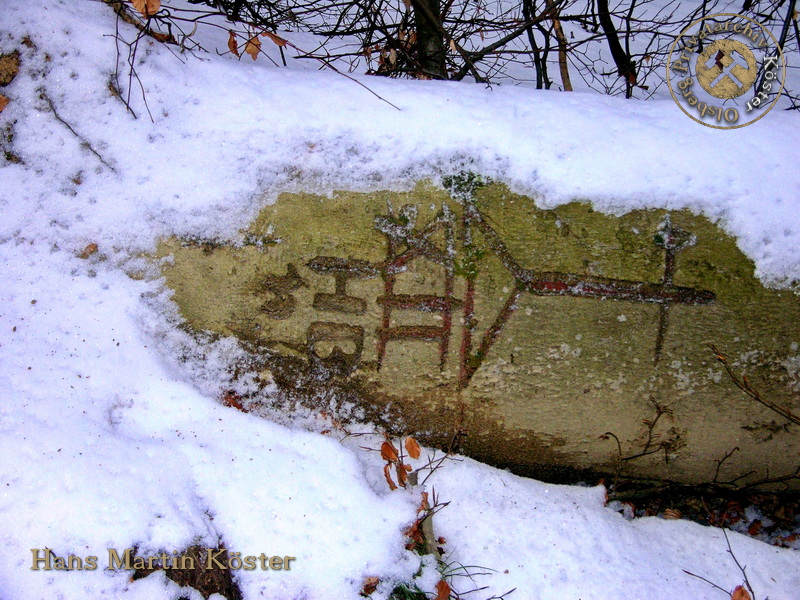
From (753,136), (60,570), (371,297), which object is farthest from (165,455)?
(753,136)

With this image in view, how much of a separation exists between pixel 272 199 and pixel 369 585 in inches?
48.6

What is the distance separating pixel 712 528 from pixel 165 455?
1.90 m

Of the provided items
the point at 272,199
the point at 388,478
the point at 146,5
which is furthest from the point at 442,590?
the point at 146,5

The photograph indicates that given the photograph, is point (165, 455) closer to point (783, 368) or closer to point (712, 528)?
point (712, 528)

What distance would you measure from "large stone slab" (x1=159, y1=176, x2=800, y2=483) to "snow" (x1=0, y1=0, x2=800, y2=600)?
3.6 inches

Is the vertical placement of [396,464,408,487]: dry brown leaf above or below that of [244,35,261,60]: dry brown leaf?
below

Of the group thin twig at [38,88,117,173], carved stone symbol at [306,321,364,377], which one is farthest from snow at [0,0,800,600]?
carved stone symbol at [306,321,364,377]

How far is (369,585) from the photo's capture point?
1.52m

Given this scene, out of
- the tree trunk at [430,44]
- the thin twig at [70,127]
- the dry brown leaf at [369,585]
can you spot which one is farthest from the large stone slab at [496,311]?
the tree trunk at [430,44]

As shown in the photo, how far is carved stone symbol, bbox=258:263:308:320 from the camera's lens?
1.79 meters

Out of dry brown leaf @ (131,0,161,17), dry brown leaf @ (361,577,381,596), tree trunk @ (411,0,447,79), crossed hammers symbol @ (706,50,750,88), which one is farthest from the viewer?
tree trunk @ (411,0,447,79)

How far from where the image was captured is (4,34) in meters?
1.74

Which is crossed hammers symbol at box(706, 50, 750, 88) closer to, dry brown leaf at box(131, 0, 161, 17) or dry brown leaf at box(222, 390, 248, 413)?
dry brown leaf at box(131, 0, 161, 17)

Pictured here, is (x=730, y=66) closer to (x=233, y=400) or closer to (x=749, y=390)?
(x=749, y=390)
